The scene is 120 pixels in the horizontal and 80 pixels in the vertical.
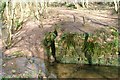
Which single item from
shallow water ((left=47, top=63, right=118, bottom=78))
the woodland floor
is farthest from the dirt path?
shallow water ((left=47, top=63, right=118, bottom=78))

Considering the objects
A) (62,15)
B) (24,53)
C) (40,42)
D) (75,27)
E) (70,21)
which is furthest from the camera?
(62,15)

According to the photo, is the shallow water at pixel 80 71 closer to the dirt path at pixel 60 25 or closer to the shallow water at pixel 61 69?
the shallow water at pixel 61 69

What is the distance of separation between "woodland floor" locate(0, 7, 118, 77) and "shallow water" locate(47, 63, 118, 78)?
522 millimetres

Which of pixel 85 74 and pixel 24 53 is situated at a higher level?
pixel 24 53

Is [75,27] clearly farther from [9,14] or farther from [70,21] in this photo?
[9,14]

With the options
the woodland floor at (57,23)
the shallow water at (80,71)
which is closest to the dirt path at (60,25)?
the woodland floor at (57,23)

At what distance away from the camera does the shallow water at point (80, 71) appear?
17.5ft

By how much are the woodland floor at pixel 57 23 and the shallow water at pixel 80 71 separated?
522mm

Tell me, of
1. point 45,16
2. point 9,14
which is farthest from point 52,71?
point 45,16

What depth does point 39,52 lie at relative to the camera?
6043mm

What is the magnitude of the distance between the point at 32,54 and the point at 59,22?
7.04 ft

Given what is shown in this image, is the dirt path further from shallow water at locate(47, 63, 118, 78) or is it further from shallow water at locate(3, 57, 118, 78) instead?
shallow water at locate(47, 63, 118, 78)

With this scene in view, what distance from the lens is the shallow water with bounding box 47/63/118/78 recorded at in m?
5.35

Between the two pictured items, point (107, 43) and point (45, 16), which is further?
point (45, 16)
